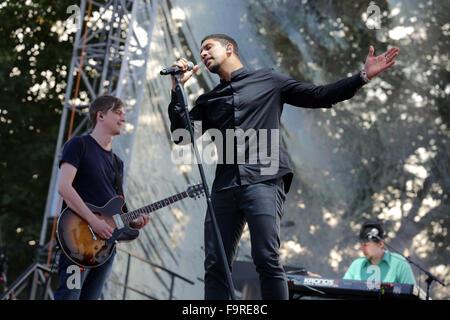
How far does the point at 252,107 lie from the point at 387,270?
10.3 ft

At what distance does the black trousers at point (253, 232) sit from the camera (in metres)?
2.44

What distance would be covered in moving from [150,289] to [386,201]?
3.79m

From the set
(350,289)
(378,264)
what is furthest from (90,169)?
(378,264)

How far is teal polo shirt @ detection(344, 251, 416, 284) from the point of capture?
5090mm

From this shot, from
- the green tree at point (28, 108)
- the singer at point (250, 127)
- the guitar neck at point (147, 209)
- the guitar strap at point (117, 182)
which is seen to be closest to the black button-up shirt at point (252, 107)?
the singer at point (250, 127)

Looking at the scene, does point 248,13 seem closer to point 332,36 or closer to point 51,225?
point 332,36

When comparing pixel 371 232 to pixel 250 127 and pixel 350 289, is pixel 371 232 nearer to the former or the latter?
pixel 350 289

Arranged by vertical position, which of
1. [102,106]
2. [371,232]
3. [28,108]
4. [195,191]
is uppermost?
[28,108]

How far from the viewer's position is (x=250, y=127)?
2623 mm

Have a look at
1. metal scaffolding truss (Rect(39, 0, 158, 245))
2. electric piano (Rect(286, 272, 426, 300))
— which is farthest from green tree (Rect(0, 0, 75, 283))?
electric piano (Rect(286, 272, 426, 300))

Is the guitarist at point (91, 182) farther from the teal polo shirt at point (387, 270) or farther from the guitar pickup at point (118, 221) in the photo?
the teal polo shirt at point (387, 270)

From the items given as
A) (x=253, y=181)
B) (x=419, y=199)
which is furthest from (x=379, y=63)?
(x=419, y=199)

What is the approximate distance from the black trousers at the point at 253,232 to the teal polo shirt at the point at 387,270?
294 cm

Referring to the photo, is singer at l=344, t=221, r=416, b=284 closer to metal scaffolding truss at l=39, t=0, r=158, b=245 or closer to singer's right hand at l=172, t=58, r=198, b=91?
singer's right hand at l=172, t=58, r=198, b=91
